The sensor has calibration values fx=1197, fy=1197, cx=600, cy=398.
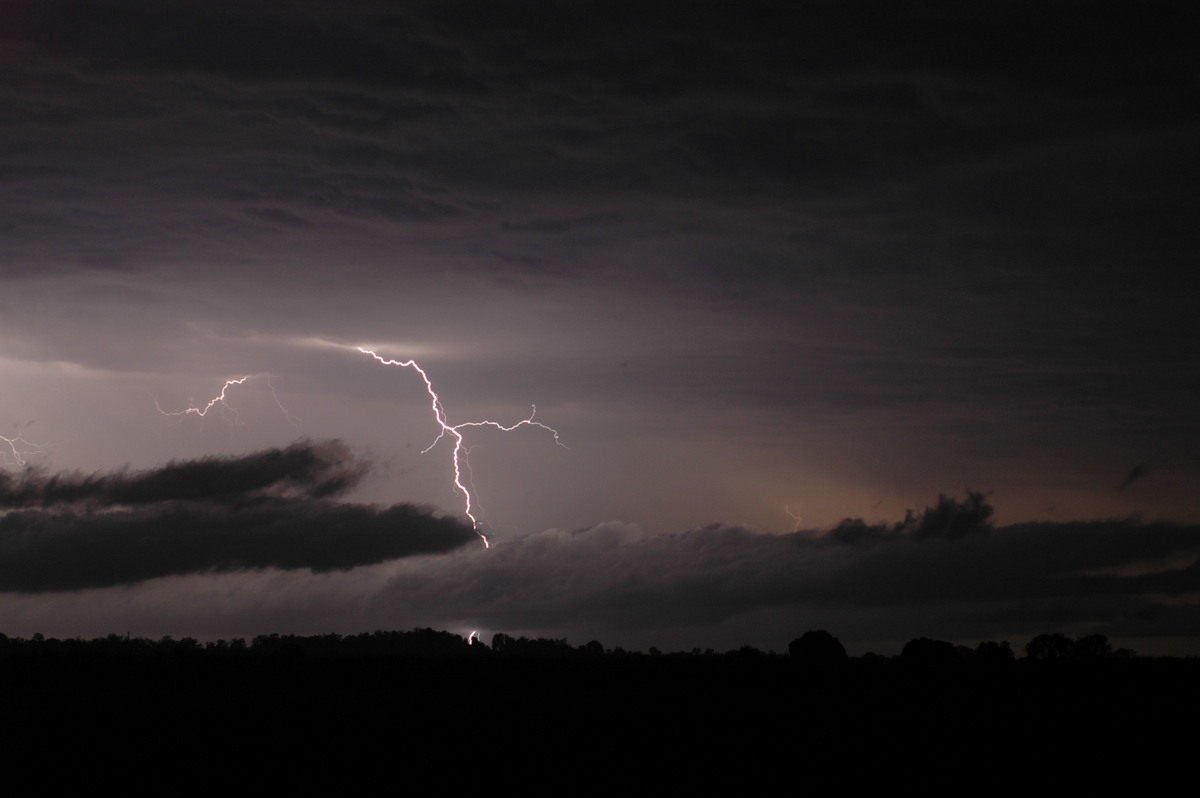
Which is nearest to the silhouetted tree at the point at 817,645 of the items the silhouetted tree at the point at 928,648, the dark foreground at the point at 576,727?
the silhouetted tree at the point at 928,648

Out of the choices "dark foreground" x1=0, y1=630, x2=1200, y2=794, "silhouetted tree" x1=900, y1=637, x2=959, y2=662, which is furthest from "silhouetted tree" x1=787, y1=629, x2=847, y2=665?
"dark foreground" x1=0, y1=630, x2=1200, y2=794

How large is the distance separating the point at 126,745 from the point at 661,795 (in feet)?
52.5

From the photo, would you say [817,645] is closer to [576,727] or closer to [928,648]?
[928,648]

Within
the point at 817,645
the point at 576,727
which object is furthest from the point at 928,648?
the point at 576,727

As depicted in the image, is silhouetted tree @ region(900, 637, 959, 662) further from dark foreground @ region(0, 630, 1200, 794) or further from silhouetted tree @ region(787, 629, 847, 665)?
dark foreground @ region(0, 630, 1200, 794)

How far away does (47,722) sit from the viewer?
37594 millimetres

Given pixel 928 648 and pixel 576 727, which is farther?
pixel 928 648

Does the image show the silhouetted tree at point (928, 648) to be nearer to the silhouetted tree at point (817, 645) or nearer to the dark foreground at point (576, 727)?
the silhouetted tree at point (817, 645)

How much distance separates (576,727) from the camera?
3722cm

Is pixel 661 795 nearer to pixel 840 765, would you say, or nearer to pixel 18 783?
pixel 840 765

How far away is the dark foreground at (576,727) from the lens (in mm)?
30406

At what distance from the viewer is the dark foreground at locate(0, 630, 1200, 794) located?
99.8 ft

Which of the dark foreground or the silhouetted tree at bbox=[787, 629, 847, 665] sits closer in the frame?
the dark foreground

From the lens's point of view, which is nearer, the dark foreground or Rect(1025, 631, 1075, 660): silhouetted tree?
the dark foreground
